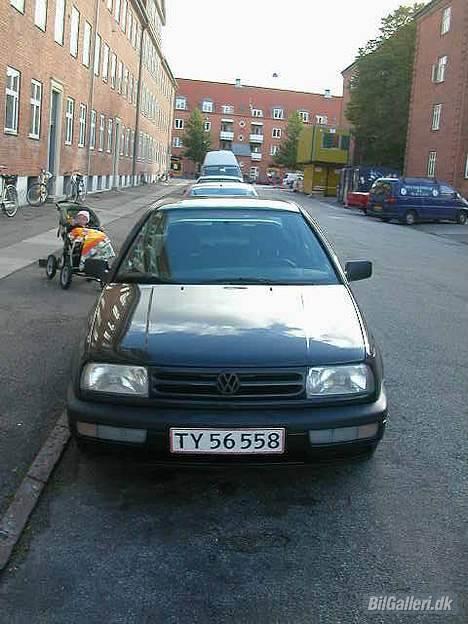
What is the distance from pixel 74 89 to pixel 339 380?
95.6 feet

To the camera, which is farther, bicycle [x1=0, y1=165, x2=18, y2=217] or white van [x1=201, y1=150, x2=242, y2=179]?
white van [x1=201, y1=150, x2=242, y2=179]

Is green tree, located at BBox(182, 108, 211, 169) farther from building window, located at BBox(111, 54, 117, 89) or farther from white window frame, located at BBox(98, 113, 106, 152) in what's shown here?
white window frame, located at BBox(98, 113, 106, 152)

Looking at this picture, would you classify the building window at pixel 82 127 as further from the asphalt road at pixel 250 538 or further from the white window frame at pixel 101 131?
the asphalt road at pixel 250 538

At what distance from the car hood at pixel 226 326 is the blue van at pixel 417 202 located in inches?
1215

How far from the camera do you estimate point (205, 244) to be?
5.54 m

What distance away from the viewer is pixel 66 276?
34.6ft

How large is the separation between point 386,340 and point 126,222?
15.3 meters

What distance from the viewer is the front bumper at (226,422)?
3.85 m

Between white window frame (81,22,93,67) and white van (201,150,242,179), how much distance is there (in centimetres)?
790

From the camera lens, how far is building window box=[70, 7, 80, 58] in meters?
29.4

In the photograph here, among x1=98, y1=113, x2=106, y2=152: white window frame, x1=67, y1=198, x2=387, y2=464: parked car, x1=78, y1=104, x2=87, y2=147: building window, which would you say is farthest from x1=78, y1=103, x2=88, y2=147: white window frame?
x1=67, y1=198, x2=387, y2=464: parked car

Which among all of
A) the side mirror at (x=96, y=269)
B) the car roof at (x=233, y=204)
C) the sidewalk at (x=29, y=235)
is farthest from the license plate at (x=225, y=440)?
the sidewalk at (x=29, y=235)

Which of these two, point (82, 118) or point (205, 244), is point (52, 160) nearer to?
point (82, 118)

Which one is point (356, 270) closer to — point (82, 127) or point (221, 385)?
point (221, 385)
